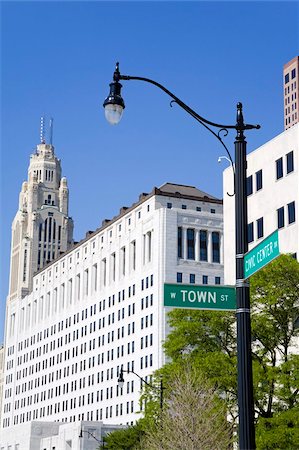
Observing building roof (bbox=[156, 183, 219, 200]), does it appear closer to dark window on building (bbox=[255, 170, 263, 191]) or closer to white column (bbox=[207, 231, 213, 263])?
white column (bbox=[207, 231, 213, 263])

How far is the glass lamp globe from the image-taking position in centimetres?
1466

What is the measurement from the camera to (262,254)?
1366 cm

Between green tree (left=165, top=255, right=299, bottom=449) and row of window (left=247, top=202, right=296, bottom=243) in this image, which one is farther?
row of window (left=247, top=202, right=296, bottom=243)

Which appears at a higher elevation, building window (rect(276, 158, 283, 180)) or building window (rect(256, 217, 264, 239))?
building window (rect(276, 158, 283, 180))

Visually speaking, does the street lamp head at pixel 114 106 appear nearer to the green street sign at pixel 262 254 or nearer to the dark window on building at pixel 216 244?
the green street sign at pixel 262 254

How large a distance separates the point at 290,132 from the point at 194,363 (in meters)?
25.0

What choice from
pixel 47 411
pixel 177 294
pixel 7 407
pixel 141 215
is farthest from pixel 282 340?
pixel 7 407

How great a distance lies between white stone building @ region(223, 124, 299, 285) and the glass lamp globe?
41797 mm

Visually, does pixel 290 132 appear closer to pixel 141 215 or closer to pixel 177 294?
pixel 177 294

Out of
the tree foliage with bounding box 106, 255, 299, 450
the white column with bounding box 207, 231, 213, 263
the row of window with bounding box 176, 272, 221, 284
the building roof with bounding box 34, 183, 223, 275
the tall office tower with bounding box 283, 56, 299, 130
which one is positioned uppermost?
the tall office tower with bounding box 283, 56, 299, 130

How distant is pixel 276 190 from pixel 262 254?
152ft

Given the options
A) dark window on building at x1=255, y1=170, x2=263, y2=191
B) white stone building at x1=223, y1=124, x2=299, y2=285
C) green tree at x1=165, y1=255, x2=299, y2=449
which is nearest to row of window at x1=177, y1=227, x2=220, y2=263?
white stone building at x1=223, y1=124, x2=299, y2=285

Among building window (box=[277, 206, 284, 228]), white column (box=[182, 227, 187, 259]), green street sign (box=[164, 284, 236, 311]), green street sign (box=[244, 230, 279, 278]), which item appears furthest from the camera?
white column (box=[182, 227, 187, 259])

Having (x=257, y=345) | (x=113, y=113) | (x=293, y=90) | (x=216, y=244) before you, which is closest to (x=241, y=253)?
(x=113, y=113)
